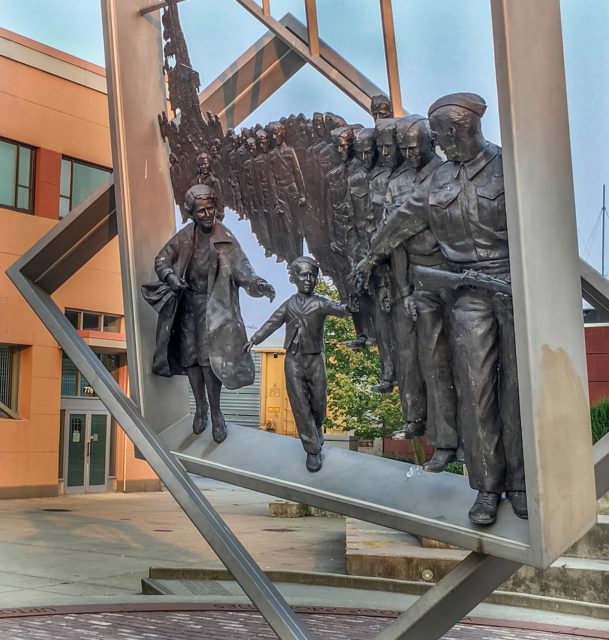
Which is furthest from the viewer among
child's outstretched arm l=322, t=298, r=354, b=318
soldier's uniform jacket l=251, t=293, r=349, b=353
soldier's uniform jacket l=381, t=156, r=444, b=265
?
soldier's uniform jacket l=251, t=293, r=349, b=353

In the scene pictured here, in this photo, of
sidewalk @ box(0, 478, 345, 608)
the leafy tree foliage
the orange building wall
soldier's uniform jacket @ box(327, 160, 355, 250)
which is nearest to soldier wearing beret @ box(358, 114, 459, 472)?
soldier's uniform jacket @ box(327, 160, 355, 250)

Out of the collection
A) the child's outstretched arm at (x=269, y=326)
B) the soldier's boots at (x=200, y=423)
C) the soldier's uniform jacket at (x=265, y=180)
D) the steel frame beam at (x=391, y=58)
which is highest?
the steel frame beam at (x=391, y=58)

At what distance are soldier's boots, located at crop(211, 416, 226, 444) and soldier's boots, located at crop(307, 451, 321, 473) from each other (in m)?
0.84

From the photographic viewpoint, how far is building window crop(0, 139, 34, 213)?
19609mm

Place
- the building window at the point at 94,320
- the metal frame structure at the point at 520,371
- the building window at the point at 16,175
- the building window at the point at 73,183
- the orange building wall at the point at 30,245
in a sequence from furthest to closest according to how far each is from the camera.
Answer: the building window at the point at 73,183 < the building window at the point at 94,320 < the building window at the point at 16,175 < the orange building wall at the point at 30,245 < the metal frame structure at the point at 520,371

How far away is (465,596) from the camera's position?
508 centimetres

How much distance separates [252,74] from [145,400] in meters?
2.51

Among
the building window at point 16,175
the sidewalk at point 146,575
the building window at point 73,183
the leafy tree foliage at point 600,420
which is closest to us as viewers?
the sidewalk at point 146,575

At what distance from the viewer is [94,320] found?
2112cm

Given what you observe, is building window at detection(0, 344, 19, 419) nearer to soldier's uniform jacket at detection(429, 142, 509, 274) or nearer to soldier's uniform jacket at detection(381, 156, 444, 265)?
soldier's uniform jacket at detection(381, 156, 444, 265)

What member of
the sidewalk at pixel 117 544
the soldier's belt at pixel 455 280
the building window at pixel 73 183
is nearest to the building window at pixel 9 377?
the sidewalk at pixel 117 544

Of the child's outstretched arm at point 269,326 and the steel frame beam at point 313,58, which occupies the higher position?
the steel frame beam at point 313,58

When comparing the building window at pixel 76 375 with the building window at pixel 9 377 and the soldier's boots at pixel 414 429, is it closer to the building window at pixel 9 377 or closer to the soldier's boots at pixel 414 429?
the building window at pixel 9 377

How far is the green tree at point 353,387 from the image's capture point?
10.0 meters
